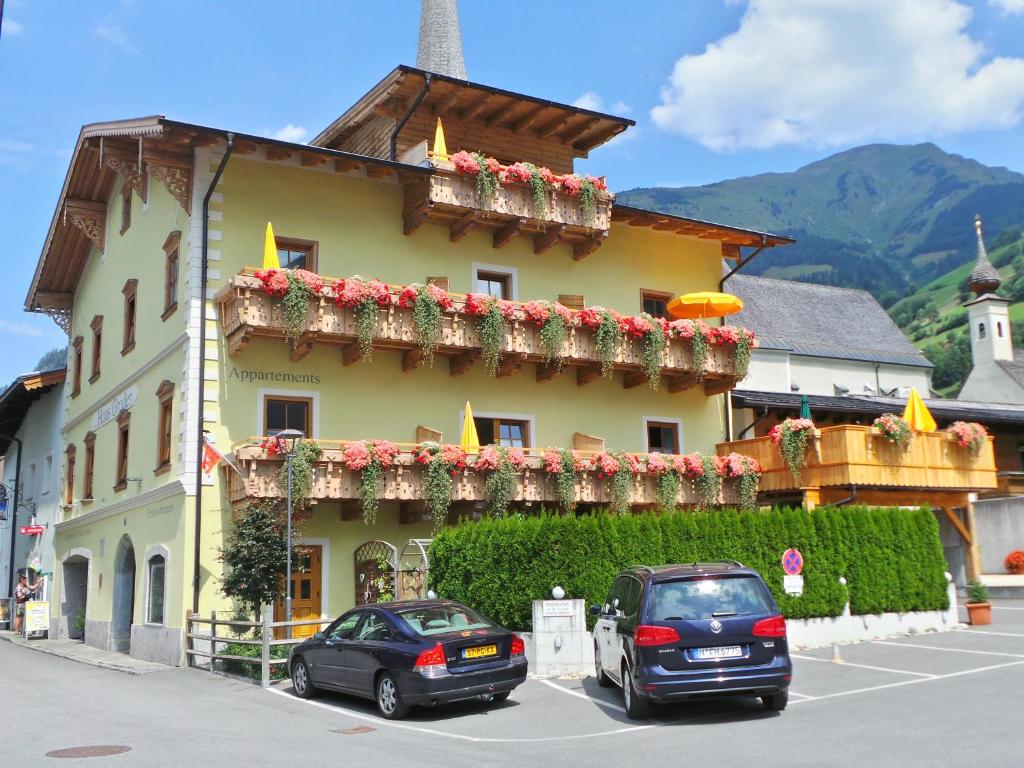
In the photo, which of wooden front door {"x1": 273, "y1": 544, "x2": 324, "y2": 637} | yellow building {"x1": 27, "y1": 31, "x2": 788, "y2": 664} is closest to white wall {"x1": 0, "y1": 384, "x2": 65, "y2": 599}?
yellow building {"x1": 27, "y1": 31, "x2": 788, "y2": 664}

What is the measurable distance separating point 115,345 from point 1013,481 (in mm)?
32757

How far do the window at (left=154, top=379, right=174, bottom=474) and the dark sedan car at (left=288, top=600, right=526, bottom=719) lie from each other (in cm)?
972

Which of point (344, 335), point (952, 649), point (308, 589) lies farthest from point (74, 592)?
point (952, 649)

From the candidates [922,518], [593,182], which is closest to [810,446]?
[922,518]

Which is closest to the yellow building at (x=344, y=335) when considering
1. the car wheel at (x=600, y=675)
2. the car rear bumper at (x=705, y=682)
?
the car wheel at (x=600, y=675)

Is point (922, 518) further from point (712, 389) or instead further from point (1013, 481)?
point (1013, 481)

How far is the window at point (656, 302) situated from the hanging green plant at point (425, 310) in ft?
25.1

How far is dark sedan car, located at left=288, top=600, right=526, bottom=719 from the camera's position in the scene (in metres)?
13.1

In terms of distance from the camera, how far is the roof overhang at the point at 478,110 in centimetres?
2541

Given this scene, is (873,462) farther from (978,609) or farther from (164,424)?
(164,424)

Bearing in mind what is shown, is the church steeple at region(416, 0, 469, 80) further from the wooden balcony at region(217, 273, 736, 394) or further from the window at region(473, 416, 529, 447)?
the window at region(473, 416, 529, 447)

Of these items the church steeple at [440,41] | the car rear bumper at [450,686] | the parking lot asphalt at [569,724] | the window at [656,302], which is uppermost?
the church steeple at [440,41]

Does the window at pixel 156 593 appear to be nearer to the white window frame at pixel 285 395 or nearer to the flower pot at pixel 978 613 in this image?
the white window frame at pixel 285 395

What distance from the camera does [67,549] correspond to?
31.9 metres
